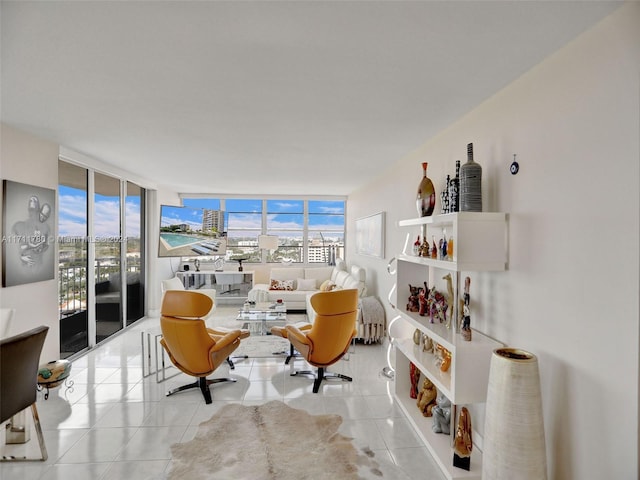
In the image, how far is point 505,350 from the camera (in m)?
1.84

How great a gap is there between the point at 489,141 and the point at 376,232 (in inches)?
111

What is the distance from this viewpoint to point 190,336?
2.86 m

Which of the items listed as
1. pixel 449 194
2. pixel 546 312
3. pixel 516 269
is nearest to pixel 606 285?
pixel 546 312

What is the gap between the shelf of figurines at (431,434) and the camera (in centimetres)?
204

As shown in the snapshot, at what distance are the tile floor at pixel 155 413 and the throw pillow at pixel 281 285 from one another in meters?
2.74

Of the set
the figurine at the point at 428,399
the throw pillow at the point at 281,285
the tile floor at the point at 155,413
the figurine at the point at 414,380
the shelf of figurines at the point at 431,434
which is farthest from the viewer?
the throw pillow at the point at 281,285

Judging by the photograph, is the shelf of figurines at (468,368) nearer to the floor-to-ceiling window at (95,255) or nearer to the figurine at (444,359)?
the figurine at (444,359)

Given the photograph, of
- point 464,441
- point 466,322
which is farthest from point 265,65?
point 464,441

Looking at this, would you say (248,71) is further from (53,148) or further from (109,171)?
(109,171)

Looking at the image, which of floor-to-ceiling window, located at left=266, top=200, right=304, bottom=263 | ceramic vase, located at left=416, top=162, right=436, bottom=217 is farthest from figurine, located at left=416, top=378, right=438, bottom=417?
floor-to-ceiling window, located at left=266, top=200, right=304, bottom=263

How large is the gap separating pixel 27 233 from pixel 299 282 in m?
4.56

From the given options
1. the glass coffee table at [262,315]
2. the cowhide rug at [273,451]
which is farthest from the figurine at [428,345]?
the glass coffee table at [262,315]

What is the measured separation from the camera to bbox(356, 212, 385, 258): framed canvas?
474 centimetres

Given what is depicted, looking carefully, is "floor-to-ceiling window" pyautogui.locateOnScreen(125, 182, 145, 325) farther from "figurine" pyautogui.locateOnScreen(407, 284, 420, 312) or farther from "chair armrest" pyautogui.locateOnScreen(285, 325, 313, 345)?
"figurine" pyautogui.locateOnScreen(407, 284, 420, 312)
